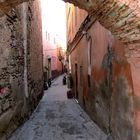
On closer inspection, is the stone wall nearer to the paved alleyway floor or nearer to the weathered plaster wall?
the paved alleyway floor

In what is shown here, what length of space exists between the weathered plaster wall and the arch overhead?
100cm

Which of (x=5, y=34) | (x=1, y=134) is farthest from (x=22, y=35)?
(x=1, y=134)

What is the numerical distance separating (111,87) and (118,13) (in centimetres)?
275

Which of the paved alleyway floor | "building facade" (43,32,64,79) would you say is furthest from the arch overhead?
"building facade" (43,32,64,79)

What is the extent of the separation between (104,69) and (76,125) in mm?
2200

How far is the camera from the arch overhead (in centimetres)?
266

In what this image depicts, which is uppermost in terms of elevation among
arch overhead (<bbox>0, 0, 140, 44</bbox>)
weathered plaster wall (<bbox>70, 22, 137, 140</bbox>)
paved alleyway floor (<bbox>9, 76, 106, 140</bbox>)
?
arch overhead (<bbox>0, 0, 140, 44</bbox>)

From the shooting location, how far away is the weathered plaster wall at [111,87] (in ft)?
14.2

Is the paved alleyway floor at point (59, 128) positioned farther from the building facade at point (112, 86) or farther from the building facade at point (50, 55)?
the building facade at point (50, 55)

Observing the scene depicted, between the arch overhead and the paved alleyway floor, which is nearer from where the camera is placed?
the arch overhead

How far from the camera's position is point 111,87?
5402 millimetres

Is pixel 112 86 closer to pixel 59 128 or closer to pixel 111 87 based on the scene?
pixel 111 87

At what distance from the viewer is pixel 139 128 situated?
3.68m

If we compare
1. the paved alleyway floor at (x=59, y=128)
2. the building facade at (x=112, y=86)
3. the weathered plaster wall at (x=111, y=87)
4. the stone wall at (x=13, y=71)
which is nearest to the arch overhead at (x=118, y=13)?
the building facade at (x=112, y=86)
